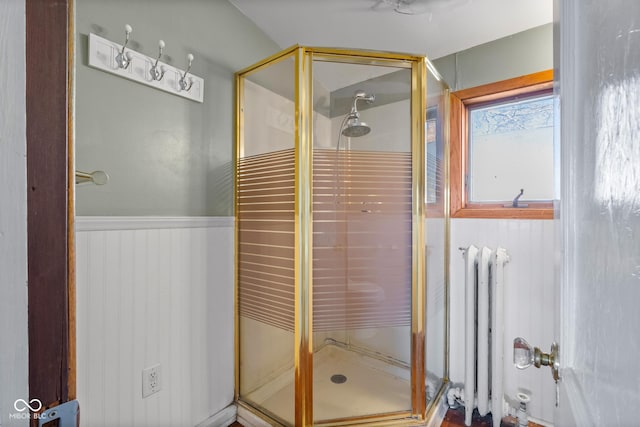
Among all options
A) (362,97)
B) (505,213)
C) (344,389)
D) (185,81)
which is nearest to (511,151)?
(505,213)

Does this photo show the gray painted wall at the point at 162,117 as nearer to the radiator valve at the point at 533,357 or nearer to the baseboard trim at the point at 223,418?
the baseboard trim at the point at 223,418

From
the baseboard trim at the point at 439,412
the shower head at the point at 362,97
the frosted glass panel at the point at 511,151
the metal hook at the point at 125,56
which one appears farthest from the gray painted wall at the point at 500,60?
the baseboard trim at the point at 439,412

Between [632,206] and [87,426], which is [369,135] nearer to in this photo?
[632,206]

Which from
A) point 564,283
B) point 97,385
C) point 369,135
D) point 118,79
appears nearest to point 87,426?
point 97,385

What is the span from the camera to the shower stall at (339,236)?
4.51ft

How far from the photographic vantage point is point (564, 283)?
0.46 metres

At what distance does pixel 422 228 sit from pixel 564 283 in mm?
1003

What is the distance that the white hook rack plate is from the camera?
1062 millimetres

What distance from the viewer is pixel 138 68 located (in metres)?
1.19

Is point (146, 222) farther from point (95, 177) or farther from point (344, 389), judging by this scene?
point (344, 389)

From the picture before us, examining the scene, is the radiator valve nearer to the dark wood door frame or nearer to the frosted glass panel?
the dark wood door frame

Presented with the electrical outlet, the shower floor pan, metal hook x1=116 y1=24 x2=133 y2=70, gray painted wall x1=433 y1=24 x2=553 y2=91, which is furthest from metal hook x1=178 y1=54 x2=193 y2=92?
gray painted wall x1=433 y1=24 x2=553 y2=91
